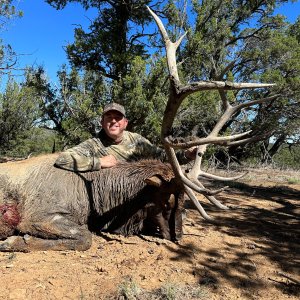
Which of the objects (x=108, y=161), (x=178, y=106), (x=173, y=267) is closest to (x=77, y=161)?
(x=108, y=161)

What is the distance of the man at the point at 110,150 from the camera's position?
4.38 metres

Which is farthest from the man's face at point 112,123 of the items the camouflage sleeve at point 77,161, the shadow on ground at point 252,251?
the shadow on ground at point 252,251

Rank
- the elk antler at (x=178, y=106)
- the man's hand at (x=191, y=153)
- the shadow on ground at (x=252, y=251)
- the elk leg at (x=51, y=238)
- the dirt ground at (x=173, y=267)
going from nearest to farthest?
the dirt ground at (x=173, y=267) < the elk antler at (x=178, y=106) < the shadow on ground at (x=252, y=251) < the elk leg at (x=51, y=238) < the man's hand at (x=191, y=153)

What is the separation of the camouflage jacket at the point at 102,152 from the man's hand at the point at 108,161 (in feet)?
0.21

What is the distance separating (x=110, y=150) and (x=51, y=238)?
1354 millimetres

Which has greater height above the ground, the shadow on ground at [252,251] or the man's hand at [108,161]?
the man's hand at [108,161]

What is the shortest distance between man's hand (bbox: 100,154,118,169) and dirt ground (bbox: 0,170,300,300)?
0.84 metres

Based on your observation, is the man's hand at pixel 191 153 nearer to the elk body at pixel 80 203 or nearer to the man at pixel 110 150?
the man at pixel 110 150

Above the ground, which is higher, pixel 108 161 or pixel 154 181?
pixel 108 161

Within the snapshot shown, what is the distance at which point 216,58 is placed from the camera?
47.9ft

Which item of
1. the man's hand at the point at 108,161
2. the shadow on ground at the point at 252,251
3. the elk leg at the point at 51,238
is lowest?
the elk leg at the point at 51,238

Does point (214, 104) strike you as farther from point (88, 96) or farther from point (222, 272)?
point (222, 272)

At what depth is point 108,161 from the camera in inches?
177

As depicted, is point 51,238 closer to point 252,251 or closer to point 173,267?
point 173,267
